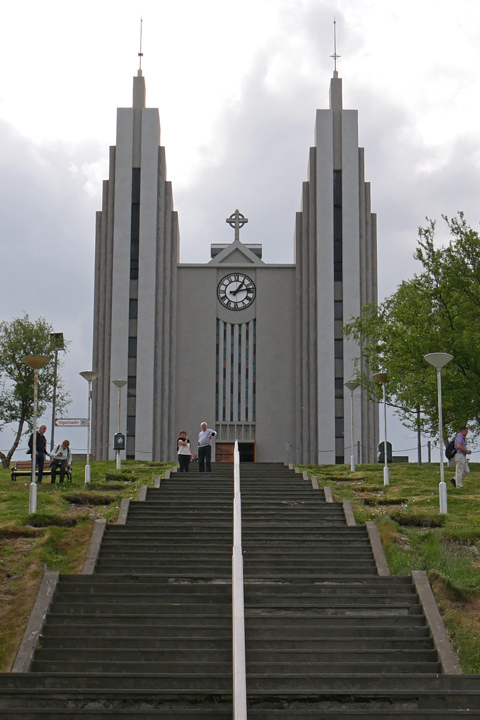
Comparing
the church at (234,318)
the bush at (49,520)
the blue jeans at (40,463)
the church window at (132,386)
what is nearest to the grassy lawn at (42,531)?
the bush at (49,520)

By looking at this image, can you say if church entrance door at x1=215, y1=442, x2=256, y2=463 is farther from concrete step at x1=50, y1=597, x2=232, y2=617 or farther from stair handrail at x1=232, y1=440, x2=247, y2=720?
stair handrail at x1=232, y1=440, x2=247, y2=720

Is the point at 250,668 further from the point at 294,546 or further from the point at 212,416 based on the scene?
the point at 212,416

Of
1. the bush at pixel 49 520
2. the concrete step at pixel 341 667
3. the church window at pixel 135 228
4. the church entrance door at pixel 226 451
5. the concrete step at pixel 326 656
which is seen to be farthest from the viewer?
the church window at pixel 135 228

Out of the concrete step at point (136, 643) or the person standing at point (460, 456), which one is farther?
the person standing at point (460, 456)

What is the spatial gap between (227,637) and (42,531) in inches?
261

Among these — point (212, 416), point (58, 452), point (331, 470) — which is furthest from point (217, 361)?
point (58, 452)

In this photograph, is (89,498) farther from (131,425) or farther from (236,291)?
(236,291)

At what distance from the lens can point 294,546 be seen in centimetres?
1549

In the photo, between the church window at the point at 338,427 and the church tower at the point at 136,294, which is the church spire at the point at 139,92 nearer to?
the church tower at the point at 136,294

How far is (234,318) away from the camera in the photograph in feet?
148

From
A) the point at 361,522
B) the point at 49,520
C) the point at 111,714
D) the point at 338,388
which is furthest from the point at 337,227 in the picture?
the point at 111,714

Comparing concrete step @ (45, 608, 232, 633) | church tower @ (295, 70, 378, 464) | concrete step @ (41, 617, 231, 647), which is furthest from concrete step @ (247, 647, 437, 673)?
church tower @ (295, 70, 378, 464)

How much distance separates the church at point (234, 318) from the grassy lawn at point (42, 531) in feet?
60.8

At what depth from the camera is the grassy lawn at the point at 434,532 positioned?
12503mm
